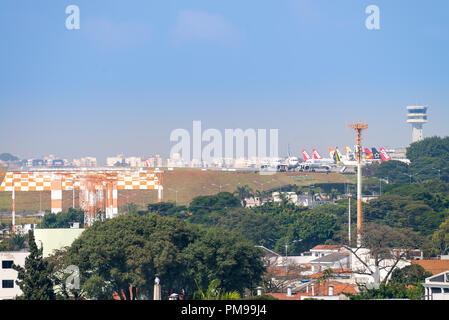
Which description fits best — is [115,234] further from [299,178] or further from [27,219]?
[299,178]

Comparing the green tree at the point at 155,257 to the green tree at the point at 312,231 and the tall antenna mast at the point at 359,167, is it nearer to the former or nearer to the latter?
the tall antenna mast at the point at 359,167

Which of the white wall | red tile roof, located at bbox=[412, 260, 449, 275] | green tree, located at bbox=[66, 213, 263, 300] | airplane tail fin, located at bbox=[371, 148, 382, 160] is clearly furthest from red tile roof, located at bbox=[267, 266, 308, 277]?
airplane tail fin, located at bbox=[371, 148, 382, 160]

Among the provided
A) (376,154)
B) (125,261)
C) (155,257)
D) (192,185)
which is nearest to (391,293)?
(155,257)

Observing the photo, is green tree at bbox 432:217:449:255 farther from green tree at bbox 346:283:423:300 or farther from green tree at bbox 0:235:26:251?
green tree at bbox 0:235:26:251

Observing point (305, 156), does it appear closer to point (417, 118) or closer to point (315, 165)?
point (315, 165)
